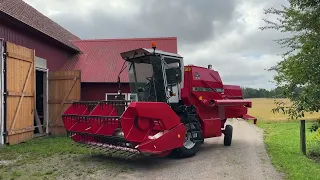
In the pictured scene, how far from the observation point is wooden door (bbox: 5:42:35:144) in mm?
11141

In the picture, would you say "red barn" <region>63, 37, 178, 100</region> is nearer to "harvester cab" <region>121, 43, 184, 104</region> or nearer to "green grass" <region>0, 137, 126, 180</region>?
"harvester cab" <region>121, 43, 184, 104</region>

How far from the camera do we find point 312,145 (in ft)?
39.3

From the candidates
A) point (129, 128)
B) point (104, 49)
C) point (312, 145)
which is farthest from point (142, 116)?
point (104, 49)

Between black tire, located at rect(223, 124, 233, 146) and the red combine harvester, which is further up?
the red combine harvester

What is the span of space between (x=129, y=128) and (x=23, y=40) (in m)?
7.92

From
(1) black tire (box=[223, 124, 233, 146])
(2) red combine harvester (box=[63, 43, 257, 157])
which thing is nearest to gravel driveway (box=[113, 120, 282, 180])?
(2) red combine harvester (box=[63, 43, 257, 157])

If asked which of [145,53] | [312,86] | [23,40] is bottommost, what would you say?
[312,86]

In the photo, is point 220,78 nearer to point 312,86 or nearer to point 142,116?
point 142,116

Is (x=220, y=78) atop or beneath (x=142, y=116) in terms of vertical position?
atop

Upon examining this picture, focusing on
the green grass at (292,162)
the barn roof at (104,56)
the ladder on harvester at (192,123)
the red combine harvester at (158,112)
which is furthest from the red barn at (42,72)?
the green grass at (292,162)

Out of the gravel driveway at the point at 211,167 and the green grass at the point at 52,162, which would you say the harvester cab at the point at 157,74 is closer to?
the gravel driveway at the point at 211,167

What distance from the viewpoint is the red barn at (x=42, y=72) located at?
37.0 ft

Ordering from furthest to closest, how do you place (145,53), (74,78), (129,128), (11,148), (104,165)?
(74,78) → (11,148) → (145,53) → (104,165) → (129,128)

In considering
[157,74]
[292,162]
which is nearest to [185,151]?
[157,74]
